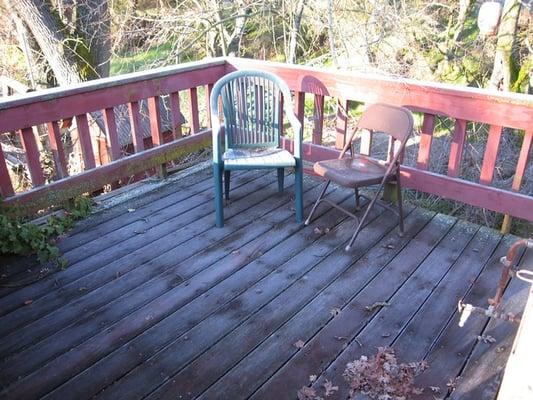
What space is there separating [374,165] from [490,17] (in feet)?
12.7

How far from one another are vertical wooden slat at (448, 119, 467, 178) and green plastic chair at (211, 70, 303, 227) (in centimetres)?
102

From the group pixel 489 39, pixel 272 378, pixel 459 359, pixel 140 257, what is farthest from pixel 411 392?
pixel 489 39

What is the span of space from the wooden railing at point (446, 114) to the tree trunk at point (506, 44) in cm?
357

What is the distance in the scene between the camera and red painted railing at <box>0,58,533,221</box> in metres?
2.78

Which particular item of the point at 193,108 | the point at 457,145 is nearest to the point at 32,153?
the point at 193,108

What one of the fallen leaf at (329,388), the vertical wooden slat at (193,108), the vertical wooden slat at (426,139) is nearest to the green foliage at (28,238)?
the vertical wooden slat at (193,108)

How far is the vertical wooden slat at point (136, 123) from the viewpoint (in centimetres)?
336

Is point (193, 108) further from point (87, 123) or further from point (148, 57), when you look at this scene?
point (148, 57)

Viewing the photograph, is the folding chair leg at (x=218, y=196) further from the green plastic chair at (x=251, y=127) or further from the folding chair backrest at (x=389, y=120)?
the folding chair backrest at (x=389, y=120)

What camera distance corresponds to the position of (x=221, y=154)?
297cm

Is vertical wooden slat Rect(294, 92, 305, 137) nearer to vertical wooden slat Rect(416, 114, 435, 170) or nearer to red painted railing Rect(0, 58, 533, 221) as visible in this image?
red painted railing Rect(0, 58, 533, 221)

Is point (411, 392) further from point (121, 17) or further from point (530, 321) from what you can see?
point (121, 17)

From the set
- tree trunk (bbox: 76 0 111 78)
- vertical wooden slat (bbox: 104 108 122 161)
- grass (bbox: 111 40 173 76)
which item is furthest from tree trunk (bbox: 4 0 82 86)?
vertical wooden slat (bbox: 104 108 122 161)

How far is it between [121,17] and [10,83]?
1790 millimetres
